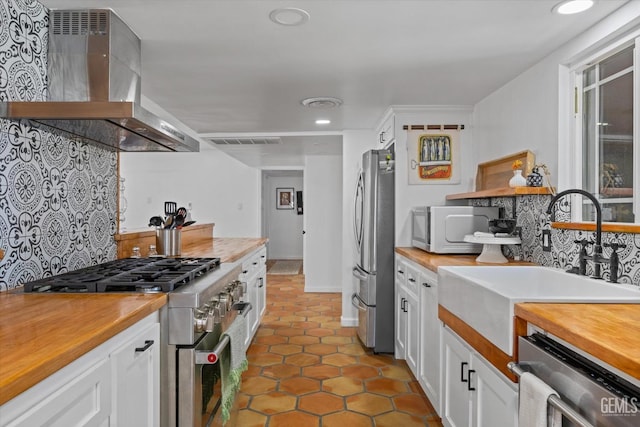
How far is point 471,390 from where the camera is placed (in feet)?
5.44

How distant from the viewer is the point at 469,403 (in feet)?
5.50

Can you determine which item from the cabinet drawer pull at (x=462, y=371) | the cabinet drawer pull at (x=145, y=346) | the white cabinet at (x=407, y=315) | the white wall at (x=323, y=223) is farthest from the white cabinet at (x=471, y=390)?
the white wall at (x=323, y=223)

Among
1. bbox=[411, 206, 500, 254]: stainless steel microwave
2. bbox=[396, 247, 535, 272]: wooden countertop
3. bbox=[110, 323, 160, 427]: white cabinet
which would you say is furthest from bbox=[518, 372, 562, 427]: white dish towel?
bbox=[411, 206, 500, 254]: stainless steel microwave

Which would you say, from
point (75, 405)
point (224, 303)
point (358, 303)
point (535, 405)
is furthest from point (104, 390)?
point (358, 303)

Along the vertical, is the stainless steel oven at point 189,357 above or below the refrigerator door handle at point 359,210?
below

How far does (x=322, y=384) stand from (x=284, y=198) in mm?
6532

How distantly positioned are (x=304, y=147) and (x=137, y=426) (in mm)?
4228

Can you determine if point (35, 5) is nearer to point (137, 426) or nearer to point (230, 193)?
point (137, 426)

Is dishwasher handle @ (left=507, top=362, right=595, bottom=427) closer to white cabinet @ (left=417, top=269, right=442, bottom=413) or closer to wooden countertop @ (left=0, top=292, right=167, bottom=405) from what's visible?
white cabinet @ (left=417, top=269, right=442, bottom=413)

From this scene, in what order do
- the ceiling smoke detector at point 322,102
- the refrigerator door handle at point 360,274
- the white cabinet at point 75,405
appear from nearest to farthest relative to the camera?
the white cabinet at point 75,405, the ceiling smoke detector at point 322,102, the refrigerator door handle at point 360,274

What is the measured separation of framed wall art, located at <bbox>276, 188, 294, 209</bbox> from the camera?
29.6 feet

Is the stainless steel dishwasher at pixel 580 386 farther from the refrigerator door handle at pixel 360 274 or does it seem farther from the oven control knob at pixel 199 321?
the refrigerator door handle at pixel 360 274

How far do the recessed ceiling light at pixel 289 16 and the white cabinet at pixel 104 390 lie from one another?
140cm

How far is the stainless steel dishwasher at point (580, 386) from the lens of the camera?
856 mm
